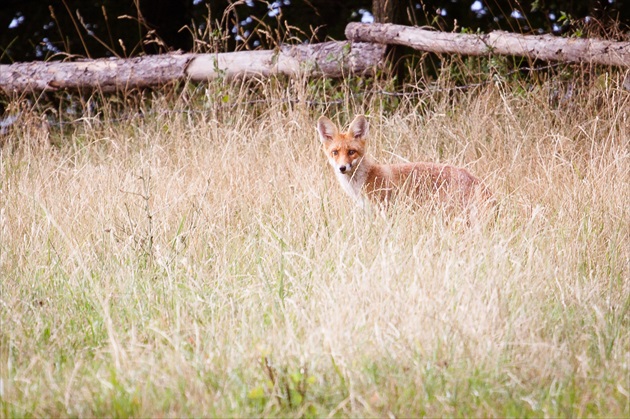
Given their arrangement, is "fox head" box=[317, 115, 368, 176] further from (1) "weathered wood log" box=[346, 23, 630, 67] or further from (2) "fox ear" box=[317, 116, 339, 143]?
(1) "weathered wood log" box=[346, 23, 630, 67]

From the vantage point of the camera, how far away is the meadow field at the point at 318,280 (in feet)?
10.4

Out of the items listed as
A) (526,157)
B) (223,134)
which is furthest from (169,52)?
(526,157)

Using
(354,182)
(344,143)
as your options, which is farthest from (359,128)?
(354,182)

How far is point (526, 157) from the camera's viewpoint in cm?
643

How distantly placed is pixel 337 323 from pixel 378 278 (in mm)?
592

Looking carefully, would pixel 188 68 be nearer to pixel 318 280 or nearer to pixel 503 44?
pixel 503 44

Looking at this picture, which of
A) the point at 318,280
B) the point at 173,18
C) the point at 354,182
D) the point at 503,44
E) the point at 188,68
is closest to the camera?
the point at 318,280

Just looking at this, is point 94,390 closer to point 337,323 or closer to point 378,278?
point 337,323

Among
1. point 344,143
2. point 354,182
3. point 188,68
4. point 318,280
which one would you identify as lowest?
point 354,182

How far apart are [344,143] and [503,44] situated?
2115 mm

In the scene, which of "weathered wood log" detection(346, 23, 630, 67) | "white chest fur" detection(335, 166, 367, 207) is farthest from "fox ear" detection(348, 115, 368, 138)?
"weathered wood log" detection(346, 23, 630, 67)

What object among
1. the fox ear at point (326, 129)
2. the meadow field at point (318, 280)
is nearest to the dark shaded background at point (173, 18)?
the meadow field at point (318, 280)

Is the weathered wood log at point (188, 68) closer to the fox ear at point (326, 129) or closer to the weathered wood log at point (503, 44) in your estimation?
the weathered wood log at point (503, 44)

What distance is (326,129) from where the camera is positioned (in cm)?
652
